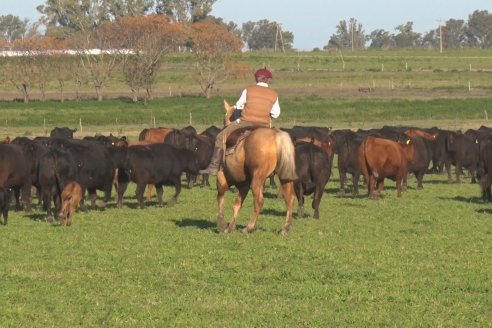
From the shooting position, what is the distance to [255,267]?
11805mm

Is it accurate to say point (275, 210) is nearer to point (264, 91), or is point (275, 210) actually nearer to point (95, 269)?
point (264, 91)

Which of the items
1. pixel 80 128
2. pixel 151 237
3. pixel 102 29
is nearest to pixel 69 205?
pixel 151 237

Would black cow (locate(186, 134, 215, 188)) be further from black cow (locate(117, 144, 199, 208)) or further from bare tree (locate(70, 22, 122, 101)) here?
bare tree (locate(70, 22, 122, 101))

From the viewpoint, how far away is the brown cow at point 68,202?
1611 cm

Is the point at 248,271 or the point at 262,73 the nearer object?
the point at 248,271

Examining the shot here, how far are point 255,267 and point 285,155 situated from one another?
290 cm

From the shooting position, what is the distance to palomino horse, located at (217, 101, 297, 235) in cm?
1428

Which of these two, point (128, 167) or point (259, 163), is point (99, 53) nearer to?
point (128, 167)

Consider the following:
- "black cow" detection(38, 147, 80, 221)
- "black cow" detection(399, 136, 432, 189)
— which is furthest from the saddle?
"black cow" detection(399, 136, 432, 189)

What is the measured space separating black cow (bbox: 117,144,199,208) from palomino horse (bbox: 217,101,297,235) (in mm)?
4823

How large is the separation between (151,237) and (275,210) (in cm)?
462

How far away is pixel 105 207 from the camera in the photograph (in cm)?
1928

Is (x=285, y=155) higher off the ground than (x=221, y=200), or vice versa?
(x=285, y=155)

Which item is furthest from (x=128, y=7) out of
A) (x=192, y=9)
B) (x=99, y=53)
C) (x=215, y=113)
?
(x=215, y=113)
